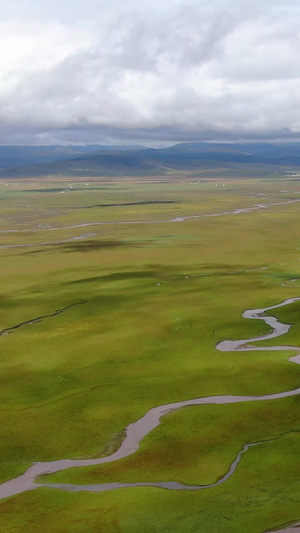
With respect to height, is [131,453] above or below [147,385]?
below

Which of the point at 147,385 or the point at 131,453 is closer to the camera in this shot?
the point at 131,453

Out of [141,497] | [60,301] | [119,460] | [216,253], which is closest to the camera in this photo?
[141,497]

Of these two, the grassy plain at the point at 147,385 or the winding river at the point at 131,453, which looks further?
the winding river at the point at 131,453

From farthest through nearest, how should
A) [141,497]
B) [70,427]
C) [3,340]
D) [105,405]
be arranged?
[3,340] < [105,405] < [70,427] < [141,497]

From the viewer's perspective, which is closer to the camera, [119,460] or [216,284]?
[119,460]

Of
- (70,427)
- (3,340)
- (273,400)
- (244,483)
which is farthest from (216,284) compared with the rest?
(244,483)

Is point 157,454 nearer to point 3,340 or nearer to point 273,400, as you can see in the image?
point 273,400

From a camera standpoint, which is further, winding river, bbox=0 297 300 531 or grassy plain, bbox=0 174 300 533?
winding river, bbox=0 297 300 531
